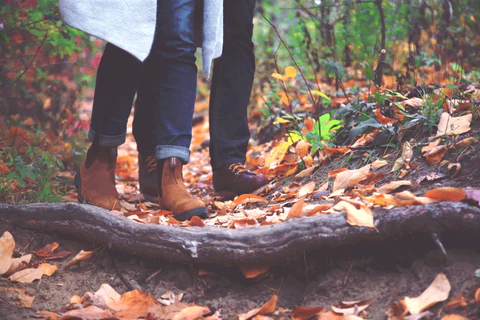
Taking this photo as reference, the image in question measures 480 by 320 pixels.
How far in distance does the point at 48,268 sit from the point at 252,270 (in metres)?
0.67

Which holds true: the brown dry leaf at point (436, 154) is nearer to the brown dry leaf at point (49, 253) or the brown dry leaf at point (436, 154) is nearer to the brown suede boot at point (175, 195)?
the brown suede boot at point (175, 195)

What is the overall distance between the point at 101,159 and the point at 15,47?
147 centimetres

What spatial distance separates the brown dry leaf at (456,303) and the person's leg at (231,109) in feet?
4.35

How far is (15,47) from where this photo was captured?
3.14m

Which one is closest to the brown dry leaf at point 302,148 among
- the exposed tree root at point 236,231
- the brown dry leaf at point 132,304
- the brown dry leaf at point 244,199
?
the brown dry leaf at point 244,199

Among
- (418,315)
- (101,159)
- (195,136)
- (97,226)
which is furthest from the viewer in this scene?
(195,136)

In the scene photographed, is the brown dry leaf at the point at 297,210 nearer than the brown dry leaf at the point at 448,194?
No

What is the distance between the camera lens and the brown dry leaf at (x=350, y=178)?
77.2 inches

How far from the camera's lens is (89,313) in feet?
4.43

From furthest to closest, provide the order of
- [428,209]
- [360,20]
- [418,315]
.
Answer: [360,20], [428,209], [418,315]

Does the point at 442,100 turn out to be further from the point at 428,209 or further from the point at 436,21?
the point at 436,21

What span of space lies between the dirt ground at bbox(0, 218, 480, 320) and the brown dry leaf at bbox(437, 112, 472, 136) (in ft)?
2.48

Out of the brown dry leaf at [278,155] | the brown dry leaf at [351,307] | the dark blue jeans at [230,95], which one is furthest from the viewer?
the brown dry leaf at [278,155]

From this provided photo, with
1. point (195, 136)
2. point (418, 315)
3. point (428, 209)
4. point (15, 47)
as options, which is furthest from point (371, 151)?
point (195, 136)
